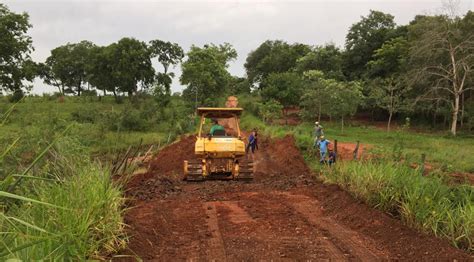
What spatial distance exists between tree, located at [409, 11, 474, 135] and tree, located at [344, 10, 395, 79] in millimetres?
19198

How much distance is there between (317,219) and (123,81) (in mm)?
49697

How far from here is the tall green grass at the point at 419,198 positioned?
23.4 feet

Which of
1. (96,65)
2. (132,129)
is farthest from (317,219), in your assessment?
(96,65)

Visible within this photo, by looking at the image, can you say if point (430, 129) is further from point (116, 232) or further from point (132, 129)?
point (116, 232)

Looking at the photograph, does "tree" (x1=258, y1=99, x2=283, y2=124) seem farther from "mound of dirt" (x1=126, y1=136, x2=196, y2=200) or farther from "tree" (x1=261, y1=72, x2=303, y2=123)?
"mound of dirt" (x1=126, y1=136, x2=196, y2=200)

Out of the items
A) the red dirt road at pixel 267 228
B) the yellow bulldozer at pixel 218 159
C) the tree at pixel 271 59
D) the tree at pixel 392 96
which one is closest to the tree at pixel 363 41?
the tree at pixel 271 59

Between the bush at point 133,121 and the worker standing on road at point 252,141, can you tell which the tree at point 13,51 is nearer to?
the bush at point 133,121

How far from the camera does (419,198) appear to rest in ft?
26.2

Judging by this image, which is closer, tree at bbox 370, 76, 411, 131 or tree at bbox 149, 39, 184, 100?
tree at bbox 370, 76, 411, 131

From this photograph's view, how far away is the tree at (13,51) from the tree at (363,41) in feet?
126

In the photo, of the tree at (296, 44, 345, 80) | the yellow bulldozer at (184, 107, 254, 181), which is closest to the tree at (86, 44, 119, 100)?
the tree at (296, 44, 345, 80)

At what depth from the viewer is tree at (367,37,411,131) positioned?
143 feet

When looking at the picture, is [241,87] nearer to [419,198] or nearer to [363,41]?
[363,41]

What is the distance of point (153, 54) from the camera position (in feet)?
197
